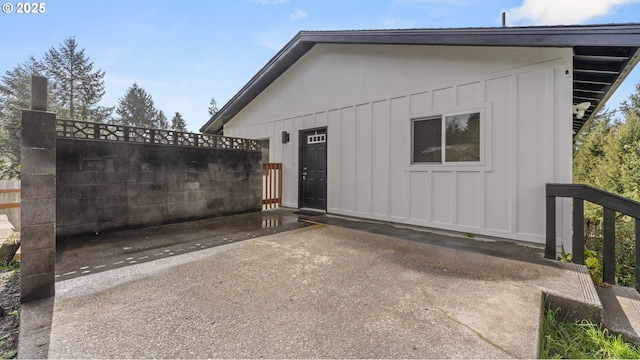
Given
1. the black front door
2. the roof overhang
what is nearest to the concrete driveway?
the roof overhang

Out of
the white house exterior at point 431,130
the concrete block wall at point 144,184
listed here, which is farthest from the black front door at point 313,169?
the concrete block wall at point 144,184

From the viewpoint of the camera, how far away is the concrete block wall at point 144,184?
423 centimetres

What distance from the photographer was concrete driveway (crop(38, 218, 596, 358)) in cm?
159

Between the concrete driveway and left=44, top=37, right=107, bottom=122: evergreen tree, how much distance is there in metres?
28.4

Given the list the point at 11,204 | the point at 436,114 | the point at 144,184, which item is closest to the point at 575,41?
the point at 436,114

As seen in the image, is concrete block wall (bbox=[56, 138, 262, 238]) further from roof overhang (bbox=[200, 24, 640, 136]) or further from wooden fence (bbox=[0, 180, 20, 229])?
roof overhang (bbox=[200, 24, 640, 136])

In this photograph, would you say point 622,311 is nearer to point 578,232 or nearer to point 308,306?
point 578,232

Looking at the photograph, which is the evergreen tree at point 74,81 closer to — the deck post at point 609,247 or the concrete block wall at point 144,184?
the concrete block wall at point 144,184

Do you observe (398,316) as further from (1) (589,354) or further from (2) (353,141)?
(2) (353,141)

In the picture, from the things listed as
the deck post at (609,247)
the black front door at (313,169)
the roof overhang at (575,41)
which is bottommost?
the deck post at (609,247)

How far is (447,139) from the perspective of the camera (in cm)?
477

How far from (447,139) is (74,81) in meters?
30.5

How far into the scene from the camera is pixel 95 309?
202cm

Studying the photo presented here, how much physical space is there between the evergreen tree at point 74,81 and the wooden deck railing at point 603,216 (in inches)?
1216
